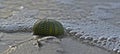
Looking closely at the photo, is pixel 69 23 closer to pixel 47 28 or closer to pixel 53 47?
pixel 47 28

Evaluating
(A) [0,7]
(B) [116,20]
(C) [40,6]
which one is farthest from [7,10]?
(B) [116,20]

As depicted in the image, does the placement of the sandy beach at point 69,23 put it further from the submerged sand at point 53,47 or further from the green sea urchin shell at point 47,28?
the green sea urchin shell at point 47,28

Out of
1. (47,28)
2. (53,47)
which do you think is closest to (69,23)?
(47,28)

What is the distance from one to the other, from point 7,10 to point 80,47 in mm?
2318

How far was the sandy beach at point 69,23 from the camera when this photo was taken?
320 centimetres

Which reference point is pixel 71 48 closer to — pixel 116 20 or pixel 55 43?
pixel 55 43

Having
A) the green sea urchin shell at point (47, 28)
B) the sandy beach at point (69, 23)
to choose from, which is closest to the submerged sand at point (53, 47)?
the sandy beach at point (69, 23)

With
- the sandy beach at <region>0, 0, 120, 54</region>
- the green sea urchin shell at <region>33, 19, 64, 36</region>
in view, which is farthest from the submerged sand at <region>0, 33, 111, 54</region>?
the green sea urchin shell at <region>33, 19, 64, 36</region>

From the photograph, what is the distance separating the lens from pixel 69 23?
14.4ft

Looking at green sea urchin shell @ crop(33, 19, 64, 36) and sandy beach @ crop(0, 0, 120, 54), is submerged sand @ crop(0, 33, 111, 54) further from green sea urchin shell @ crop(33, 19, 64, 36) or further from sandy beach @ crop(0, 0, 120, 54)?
green sea urchin shell @ crop(33, 19, 64, 36)

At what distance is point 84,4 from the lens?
5836 mm

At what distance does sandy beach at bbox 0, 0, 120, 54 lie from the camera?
3203 millimetres

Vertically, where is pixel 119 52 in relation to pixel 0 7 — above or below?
below

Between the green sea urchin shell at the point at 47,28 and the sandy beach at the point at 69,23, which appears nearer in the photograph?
the sandy beach at the point at 69,23
